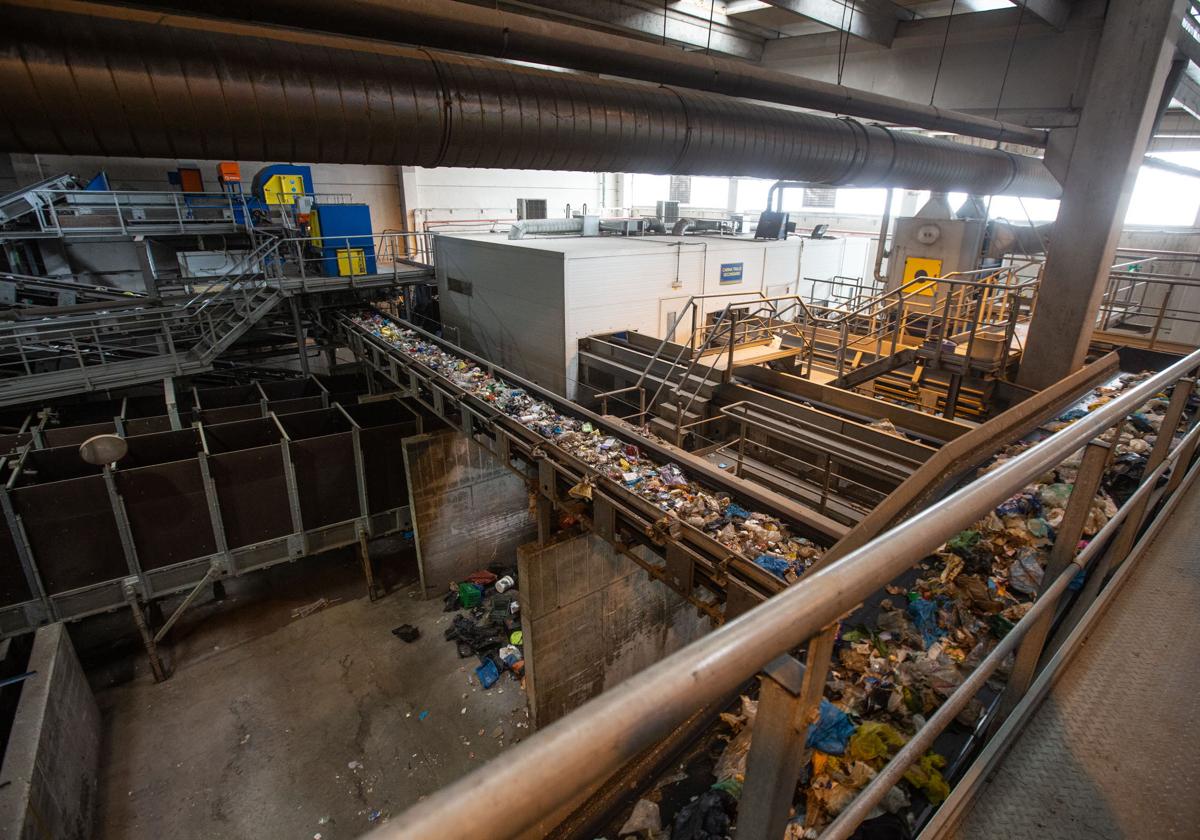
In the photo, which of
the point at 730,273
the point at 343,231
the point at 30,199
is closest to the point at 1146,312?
the point at 730,273

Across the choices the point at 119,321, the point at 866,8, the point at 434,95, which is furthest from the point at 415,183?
the point at 434,95

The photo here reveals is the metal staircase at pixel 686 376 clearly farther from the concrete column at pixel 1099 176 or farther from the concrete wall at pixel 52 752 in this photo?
the concrete wall at pixel 52 752

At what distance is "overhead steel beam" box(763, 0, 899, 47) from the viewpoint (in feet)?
18.3

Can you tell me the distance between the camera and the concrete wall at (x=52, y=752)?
4344 mm

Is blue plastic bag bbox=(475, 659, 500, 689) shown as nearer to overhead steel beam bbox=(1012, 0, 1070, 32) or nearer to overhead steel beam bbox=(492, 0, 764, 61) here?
overhead steel beam bbox=(492, 0, 764, 61)

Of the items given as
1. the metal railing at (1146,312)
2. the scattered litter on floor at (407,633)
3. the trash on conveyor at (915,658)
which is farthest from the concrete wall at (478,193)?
the trash on conveyor at (915,658)

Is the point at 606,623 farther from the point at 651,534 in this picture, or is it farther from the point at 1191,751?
the point at 1191,751

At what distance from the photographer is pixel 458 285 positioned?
38.7 ft

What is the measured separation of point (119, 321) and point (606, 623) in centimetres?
832

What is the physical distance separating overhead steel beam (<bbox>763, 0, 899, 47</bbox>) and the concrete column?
2.06m

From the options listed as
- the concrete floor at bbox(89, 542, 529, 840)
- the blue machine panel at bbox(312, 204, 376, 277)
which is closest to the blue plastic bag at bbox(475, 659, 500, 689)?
the concrete floor at bbox(89, 542, 529, 840)

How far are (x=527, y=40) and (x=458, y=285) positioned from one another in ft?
28.1

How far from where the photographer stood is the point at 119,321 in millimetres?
8703

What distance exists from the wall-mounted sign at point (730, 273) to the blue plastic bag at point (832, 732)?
30.3 ft
